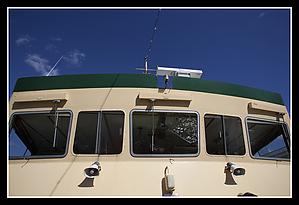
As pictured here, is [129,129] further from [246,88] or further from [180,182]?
[246,88]

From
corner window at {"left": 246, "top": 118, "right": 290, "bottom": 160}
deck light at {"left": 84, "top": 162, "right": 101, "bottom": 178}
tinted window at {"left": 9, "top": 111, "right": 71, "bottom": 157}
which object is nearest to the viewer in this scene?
deck light at {"left": 84, "top": 162, "right": 101, "bottom": 178}

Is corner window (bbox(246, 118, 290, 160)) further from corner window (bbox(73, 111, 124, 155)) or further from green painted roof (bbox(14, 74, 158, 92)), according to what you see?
corner window (bbox(73, 111, 124, 155))

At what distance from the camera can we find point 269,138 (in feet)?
11.8

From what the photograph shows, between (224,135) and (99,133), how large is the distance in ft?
7.80

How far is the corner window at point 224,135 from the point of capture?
314 cm

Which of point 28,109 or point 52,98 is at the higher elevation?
point 52,98

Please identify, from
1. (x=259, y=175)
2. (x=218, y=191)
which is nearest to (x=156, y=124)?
(x=218, y=191)

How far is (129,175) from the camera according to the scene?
268cm

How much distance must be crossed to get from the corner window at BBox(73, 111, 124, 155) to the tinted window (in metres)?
0.28

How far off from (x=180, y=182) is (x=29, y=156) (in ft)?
8.72

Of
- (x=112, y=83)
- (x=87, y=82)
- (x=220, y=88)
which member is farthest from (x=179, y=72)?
(x=87, y=82)

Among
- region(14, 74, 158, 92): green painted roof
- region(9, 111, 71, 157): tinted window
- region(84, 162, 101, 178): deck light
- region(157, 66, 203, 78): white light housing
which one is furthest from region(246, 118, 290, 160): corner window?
region(9, 111, 71, 157): tinted window

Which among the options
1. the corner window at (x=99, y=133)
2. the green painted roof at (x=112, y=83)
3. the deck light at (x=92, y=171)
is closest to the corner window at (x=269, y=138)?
the green painted roof at (x=112, y=83)

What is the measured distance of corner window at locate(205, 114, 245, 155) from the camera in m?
3.14
